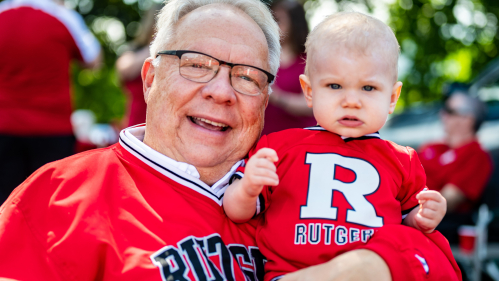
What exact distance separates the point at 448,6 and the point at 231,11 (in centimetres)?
1445

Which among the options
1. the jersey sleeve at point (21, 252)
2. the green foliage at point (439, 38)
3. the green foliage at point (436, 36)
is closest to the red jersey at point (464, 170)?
the jersey sleeve at point (21, 252)

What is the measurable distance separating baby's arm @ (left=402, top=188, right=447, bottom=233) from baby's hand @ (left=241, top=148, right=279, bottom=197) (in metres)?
0.50

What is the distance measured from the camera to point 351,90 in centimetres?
161

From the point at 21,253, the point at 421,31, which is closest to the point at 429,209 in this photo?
the point at 21,253

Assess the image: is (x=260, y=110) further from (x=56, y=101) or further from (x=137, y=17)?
(x=137, y=17)

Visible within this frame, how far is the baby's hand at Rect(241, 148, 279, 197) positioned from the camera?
58.6 inches

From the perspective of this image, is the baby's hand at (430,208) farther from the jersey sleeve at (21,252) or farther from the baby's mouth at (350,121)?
the jersey sleeve at (21,252)

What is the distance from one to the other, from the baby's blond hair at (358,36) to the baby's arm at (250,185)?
44 centimetres

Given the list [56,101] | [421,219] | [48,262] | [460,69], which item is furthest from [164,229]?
[460,69]

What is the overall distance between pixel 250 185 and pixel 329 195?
0.28 meters

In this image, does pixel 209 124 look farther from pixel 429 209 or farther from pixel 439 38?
pixel 439 38

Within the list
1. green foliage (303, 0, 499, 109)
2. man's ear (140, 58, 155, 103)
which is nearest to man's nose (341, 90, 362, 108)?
man's ear (140, 58, 155, 103)

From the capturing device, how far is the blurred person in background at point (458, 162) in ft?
12.3

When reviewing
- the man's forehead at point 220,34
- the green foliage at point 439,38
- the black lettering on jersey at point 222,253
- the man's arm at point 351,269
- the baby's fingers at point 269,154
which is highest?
the man's forehead at point 220,34
